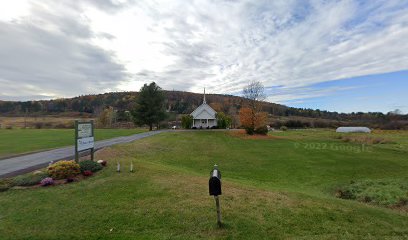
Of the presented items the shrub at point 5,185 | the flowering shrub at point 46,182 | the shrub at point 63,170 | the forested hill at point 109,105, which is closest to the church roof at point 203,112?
the shrub at point 63,170

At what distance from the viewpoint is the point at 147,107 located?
58188 mm

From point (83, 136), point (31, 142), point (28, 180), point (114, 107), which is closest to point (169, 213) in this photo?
point (28, 180)

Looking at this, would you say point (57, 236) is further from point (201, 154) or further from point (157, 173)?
point (201, 154)

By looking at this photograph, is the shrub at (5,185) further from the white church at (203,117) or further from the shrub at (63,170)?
the white church at (203,117)

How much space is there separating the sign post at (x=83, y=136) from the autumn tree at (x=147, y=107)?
43.4m

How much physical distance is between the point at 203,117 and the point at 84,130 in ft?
168

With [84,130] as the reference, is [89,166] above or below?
below

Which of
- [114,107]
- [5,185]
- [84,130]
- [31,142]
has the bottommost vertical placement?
[31,142]

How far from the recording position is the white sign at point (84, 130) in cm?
1366

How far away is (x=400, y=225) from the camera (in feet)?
25.4

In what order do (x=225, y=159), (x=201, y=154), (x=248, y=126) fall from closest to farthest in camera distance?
(x=225, y=159) → (x=201, y=154) → (x=248, y=126)

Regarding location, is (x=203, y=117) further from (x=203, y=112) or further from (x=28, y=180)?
(x=28, y=180)

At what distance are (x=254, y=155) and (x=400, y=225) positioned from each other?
17.3m

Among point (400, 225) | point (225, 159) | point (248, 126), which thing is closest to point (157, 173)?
point (400, 225)
